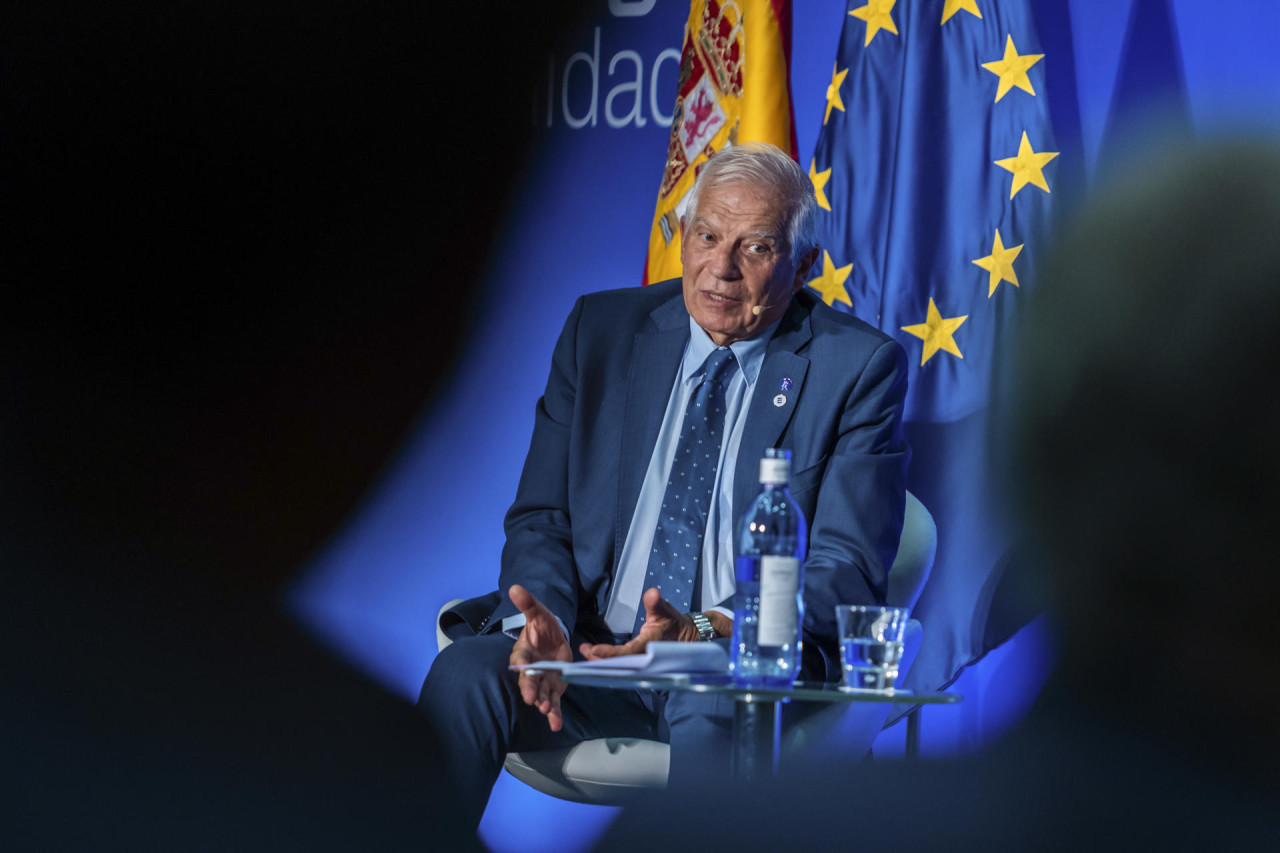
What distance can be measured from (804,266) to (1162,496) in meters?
1.03

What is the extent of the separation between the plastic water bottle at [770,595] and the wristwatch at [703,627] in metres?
0.17

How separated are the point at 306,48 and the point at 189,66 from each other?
1.17ft

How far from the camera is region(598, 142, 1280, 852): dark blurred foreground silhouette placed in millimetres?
2508

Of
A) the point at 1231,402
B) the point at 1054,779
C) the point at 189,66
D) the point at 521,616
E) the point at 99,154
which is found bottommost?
the point at 1054,779

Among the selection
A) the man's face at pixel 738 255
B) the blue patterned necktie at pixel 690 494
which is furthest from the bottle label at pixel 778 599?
the man's face at pixel 738 255

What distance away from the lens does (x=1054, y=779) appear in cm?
257

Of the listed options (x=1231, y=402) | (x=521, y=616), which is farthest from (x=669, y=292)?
(x=1231, y=402)

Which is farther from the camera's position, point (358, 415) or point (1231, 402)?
point (358, 415)

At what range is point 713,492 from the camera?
2205 mm

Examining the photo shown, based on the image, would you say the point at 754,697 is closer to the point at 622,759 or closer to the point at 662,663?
the point at 662,663

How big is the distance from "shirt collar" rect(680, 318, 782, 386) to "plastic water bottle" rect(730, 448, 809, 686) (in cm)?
69

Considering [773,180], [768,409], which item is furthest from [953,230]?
[768,409]

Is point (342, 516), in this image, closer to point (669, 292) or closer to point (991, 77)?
point (669, 292)

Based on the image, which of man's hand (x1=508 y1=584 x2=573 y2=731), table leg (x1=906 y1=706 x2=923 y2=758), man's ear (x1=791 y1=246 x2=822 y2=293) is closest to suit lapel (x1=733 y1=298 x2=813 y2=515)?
man's ear (x1=791 y1=246 x2=822 y2=293)
